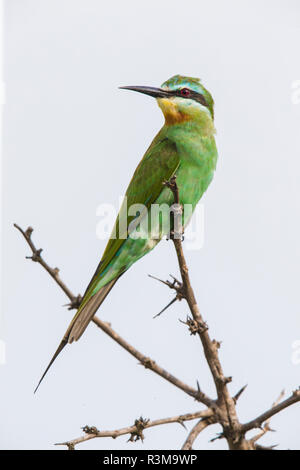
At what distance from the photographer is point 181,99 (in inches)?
159

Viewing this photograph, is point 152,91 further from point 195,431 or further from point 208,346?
point 195,431

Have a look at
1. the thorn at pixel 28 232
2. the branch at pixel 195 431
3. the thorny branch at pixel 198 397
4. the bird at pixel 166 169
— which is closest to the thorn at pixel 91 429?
the thorny branch at pixel 198 397

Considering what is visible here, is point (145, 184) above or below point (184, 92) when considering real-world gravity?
below

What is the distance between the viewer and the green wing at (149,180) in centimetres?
363

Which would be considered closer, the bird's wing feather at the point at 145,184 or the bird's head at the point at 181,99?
the bird's wing feather at the point at 145,184

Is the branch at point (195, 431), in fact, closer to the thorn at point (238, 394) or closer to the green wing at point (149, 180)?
the thorn at point (238, 394)

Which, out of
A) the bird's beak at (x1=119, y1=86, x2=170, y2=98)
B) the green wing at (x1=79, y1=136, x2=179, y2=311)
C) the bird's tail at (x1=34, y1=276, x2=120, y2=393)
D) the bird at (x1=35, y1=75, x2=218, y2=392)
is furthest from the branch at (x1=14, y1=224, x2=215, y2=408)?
the bird's beak at (x1=119, y1=86, x2=170, y2=98)

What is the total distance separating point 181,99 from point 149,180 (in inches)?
25.7

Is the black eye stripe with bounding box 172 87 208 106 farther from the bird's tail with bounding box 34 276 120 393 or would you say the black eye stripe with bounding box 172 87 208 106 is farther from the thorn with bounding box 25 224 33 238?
the thorn with bounding box 25 224 33 238

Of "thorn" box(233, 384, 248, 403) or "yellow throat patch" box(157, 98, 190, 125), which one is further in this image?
"yellow throat patch" box(157, 98, 190, 125)

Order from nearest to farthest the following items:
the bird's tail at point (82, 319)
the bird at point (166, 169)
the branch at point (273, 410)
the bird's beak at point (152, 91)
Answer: the branch at point (273, 410) → the bird's tail at point (82, 319) → the bird at point (166, 169) → the bird's beak at point (152, 91)

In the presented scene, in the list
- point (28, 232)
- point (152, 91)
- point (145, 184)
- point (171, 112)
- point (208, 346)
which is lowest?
point (208, 346)

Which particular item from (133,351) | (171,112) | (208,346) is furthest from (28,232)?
(171,112)

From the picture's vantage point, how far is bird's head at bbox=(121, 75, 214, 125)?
4023 millimetres
